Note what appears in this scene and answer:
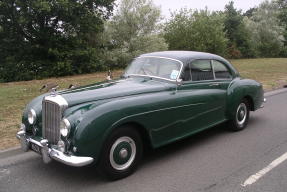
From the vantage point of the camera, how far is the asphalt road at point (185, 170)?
3.92m

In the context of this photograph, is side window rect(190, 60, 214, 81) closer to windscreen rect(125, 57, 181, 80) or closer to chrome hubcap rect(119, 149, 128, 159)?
windscreen rect(125, 57, 181, 80)

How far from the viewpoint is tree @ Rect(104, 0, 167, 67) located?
2038cm

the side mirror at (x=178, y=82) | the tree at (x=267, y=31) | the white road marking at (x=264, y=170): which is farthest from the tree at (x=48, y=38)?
the tree at (x=267, y=31)

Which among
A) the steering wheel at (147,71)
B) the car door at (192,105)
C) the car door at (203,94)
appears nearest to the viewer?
the car door at (192,105)

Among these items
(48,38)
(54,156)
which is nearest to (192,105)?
(54,156)

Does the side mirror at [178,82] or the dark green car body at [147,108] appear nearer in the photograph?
the dark green car body at [147,108]

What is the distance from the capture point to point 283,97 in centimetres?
1027

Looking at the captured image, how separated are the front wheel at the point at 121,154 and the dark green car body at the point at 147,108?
0.36 ft

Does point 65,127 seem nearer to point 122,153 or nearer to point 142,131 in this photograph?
point 122,153

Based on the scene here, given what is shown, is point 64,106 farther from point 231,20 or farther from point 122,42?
point 231,20

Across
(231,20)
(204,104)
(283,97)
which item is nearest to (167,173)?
(204,104)

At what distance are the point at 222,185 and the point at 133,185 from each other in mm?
1146

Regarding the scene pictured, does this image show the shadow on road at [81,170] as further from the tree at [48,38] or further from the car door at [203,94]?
the tree at [48,38]

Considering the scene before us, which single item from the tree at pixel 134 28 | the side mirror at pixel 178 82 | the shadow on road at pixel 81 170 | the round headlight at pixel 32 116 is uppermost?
the tree at pixel 134 28
